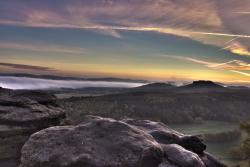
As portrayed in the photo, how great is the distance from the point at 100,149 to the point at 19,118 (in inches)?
358

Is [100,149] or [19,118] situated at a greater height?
[19,118]

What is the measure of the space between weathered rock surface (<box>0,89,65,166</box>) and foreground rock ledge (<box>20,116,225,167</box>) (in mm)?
4522

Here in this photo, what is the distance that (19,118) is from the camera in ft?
83.3

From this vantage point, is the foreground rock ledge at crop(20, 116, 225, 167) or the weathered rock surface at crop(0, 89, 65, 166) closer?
the foreground rock ledge at crop(20, 116, 225, 167)

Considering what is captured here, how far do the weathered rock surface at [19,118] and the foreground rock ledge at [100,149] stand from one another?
452cm

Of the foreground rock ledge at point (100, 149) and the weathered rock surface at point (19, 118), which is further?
the weathered rock surface at point (19, 118)

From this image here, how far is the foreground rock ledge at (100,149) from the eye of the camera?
731 inches

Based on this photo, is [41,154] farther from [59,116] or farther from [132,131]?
[59,116]

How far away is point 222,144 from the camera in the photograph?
181m

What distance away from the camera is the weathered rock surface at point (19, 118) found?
959 inches

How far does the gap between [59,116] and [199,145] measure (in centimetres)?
1194

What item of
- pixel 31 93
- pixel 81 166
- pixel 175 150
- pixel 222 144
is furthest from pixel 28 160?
pixel 222 144

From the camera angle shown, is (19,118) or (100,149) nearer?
(100,149)

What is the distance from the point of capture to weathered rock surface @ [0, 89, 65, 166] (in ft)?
79.9
